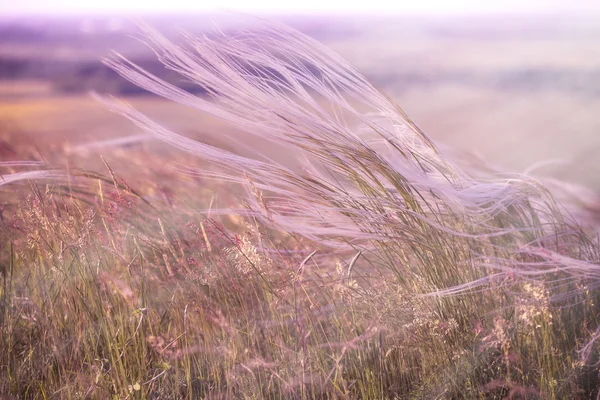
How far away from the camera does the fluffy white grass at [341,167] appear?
1.56 meters

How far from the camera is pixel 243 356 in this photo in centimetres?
155

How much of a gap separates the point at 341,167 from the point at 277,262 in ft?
0.89

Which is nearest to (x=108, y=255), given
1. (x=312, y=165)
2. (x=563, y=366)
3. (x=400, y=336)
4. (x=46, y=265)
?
(x=46, y=265)

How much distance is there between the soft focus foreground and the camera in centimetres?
155

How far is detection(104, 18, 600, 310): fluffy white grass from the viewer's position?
1.56 metres

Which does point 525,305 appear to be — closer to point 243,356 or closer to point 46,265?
point 243,356

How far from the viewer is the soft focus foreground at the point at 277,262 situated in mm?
1549

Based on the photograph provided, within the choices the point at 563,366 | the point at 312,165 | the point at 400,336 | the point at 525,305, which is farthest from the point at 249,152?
the point at 563,366

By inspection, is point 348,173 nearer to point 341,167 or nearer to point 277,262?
point 341,167

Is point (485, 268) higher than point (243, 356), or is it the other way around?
point (485, 268)

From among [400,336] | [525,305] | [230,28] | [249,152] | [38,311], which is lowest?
[38,311]

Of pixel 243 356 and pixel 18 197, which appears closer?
pixel 243 356

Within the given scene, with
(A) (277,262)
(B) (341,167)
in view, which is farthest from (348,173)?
(A) (277,262)

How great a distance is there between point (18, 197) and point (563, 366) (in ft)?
4.73
